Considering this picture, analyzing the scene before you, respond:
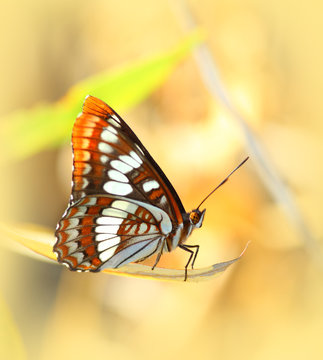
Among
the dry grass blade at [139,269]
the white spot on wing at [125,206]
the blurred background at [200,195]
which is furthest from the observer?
the blurred background at [200,195]

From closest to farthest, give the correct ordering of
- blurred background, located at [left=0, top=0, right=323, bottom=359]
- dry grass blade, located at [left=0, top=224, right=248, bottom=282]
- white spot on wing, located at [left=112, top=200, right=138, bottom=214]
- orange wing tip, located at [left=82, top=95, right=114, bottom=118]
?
dry grass blade, located at [left=0, top=224, right=248, bottom=282] → orange wing tip, located at [left=82, top=95, right=114, bottom=118] → white spot on wing, located at [left=112, top=200, right=138, bottom=214] → blurred background, located at [left=0, top=0, right=323, bottom=359]

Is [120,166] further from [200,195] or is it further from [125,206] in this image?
[200,195]

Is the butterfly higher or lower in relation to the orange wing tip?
lower

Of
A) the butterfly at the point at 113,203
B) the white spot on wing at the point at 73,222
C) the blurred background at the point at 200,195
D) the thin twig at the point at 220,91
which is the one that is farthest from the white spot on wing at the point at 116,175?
the blurred background at the point at 200,195

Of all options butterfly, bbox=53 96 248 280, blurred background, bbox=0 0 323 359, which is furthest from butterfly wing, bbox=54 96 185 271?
blurred background, bbox=0 0 323 359

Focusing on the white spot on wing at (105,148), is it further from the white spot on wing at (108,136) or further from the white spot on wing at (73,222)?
the white spot on wing at (73,222)

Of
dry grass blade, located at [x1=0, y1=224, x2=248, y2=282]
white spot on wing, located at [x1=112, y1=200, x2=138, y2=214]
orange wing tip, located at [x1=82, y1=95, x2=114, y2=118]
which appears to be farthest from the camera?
white spot on wing, located at [x1=112, y1=200, x2=138, y2=214]

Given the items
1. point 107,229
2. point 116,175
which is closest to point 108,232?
point 107,229

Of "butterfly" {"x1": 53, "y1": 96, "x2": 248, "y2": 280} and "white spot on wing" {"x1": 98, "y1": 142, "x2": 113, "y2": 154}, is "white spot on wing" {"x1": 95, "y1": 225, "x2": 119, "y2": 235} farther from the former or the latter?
"white spot on wing" {"x1": 98, "y1": 142, "x2": 113, "y2": 154}
